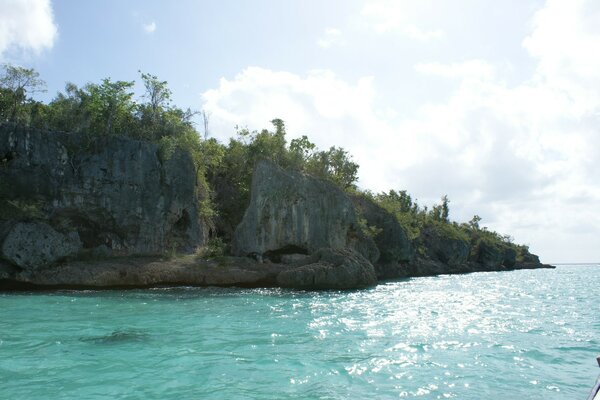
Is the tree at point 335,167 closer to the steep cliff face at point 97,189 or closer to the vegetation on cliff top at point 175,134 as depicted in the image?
the vegetation on cliff top at point 175,134

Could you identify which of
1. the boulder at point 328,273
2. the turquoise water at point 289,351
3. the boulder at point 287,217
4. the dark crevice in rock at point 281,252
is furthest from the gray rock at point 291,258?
the turquoise water at point 289,351

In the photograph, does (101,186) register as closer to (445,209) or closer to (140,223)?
(140,223)

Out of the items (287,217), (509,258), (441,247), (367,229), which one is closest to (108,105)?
(287,217)

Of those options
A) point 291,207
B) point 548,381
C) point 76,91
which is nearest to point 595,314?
point 548,381

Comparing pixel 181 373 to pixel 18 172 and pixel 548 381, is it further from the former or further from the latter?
pixel 18 172

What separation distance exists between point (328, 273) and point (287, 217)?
6691mm

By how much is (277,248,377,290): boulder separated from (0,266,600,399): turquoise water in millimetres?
8352

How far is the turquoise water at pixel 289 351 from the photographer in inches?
303

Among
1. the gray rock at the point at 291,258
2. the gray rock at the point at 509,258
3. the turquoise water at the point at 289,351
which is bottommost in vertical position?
the turquoise water at the point at 289,351

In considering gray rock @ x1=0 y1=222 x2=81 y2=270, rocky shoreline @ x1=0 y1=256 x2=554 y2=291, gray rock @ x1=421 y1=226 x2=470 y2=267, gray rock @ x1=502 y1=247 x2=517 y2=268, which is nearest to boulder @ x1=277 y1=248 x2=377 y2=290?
rocky shoreline @ x1=0 y1=256 x2=554 y2=291

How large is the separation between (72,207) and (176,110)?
1268 centimetres

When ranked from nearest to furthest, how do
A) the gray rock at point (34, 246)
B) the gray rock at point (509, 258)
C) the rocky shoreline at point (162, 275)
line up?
1. the gray rock at point (34, 246)
2. the rocky shoreline at point (162, 275)
3. the gray rock at point (509, 258)

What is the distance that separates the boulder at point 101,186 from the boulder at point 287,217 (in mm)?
4486

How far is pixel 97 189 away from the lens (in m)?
27.9
